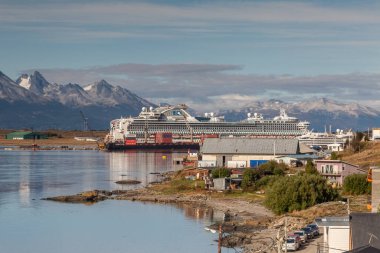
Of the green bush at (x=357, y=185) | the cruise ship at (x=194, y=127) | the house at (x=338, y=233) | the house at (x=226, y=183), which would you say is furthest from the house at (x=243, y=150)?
the cruise ship at (x=194, y=127)

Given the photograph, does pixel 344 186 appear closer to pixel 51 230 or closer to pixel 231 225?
pixel 231 225

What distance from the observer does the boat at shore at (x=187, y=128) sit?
150750mm

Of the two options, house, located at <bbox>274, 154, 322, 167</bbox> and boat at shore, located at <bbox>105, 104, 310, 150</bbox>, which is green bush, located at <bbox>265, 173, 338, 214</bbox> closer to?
house, located at <bbox>274, 154, 322, 167</bbox>

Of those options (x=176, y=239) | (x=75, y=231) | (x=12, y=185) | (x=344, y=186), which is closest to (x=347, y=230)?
(x=176, y=239)

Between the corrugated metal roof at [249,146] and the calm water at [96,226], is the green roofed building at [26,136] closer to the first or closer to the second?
the corrugated metal roof at [249,146]

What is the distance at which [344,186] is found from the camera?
38.4 meters

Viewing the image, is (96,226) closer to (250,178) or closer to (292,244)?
(250,178)

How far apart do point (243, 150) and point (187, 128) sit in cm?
9781

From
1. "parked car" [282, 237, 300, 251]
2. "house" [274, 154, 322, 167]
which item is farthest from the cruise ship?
"parked car" [282, 237, 300, 251]

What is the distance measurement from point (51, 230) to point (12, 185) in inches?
984

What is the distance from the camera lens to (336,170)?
143 feet

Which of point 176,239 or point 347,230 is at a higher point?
point 347,230

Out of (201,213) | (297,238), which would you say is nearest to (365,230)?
(297,238)

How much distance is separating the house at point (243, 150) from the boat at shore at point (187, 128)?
85.7m
